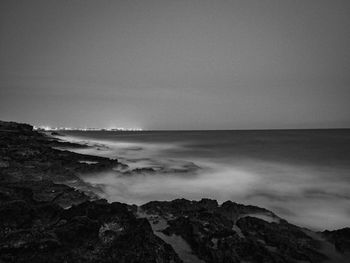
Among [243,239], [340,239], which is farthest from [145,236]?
[340,239]

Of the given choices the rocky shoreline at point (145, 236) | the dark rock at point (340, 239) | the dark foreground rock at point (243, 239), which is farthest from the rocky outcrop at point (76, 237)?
the dark rock at point (340, 239)

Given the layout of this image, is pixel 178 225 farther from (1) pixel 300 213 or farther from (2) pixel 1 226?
(1) pixel 300 213

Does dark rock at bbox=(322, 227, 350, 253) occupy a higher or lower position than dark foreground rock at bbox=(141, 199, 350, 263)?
lower

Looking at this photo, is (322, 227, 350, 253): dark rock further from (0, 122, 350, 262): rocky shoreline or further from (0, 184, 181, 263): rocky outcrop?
(0, 184, 181, 263): rocky outcrop

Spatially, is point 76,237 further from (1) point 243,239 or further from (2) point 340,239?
(2) point 340,239

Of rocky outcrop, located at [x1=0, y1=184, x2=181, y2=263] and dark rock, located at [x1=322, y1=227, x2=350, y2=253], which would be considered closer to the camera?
rocky outcrop, located at [x1=0, y1=184, x2=181, y2=263]

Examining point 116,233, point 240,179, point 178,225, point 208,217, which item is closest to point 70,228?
point 116,233

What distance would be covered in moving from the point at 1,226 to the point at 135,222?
225 cm

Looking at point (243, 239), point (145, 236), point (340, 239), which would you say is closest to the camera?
point (145, 236)

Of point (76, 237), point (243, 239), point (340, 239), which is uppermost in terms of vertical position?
point (76, 237)

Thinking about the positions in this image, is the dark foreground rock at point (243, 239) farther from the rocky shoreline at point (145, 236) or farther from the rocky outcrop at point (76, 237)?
the rocky outcrop at point (76, 237)

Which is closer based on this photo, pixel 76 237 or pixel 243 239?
pixel 76 237

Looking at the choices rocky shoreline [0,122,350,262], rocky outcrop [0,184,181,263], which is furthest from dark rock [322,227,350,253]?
rocky outcrop [0,184,181,263]

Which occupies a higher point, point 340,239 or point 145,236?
point 145,236
